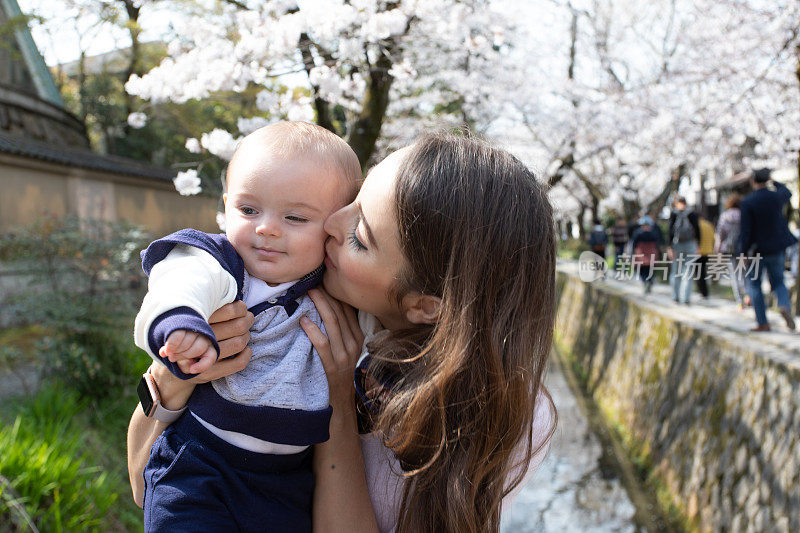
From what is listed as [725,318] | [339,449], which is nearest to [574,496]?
[725,318]

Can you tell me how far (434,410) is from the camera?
3.93 feet

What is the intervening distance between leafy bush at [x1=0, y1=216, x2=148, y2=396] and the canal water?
3.68 m

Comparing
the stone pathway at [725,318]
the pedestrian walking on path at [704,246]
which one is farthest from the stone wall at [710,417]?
the pedestrian walking on path at [704,246]

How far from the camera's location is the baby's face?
1.30 metres

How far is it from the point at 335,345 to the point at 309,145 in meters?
0.48

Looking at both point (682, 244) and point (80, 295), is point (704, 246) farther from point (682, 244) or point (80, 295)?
point (80, 295)

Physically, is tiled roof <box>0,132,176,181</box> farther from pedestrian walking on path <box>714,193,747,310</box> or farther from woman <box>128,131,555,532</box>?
pedestrian walking on path <box>714,193,747,310</box>

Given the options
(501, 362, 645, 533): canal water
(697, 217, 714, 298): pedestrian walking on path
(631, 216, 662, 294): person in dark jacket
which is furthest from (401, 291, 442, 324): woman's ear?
(631, 216, 662, 294): person in dark jacket

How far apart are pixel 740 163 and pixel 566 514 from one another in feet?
34.4

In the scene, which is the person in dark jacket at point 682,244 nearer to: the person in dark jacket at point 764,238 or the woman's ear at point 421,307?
the person in dark jacket at point 764,238

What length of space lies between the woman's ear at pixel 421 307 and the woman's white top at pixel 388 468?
0.32 feet

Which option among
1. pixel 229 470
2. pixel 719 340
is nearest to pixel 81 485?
pixel 229 470

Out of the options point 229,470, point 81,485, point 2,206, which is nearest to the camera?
point 229,470

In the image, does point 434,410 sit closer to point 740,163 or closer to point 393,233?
point 393,233
